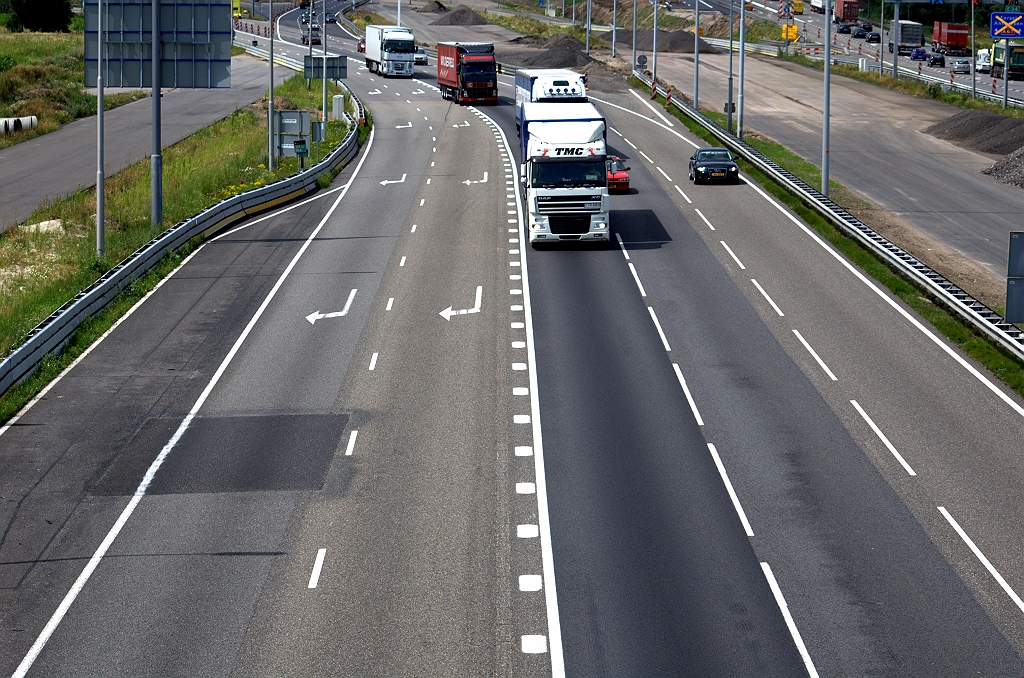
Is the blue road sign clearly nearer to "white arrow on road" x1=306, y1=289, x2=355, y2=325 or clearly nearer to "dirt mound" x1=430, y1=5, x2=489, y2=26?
"white arrow on road" x1=306, y1=289, x2=355, y2=325

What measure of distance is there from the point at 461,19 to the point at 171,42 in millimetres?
119411

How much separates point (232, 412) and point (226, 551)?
7.17 m

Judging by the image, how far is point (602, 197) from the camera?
1630 inches

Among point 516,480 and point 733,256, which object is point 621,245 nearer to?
point 733,256

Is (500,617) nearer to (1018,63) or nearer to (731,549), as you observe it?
(731,549)

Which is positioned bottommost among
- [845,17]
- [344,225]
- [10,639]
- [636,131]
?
[10,639]

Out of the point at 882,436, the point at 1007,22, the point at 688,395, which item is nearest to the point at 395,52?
the point at 1007,22

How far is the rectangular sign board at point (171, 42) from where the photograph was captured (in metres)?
43.4

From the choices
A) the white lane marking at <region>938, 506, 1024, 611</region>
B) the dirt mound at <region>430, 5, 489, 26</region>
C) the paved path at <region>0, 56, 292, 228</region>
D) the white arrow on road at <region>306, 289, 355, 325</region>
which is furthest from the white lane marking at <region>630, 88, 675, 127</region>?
the dirt mound at <region>430, 5, 489, 26</region>

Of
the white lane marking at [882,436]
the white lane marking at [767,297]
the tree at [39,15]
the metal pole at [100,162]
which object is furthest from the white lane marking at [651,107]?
the tree at [39,15]

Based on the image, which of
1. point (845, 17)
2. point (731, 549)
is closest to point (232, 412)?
point (731, 549)

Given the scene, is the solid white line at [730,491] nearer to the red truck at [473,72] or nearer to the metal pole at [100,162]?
the metal pole at [100,162]

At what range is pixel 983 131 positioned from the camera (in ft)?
231

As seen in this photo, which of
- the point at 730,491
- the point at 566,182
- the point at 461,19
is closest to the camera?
the point at 730,491
